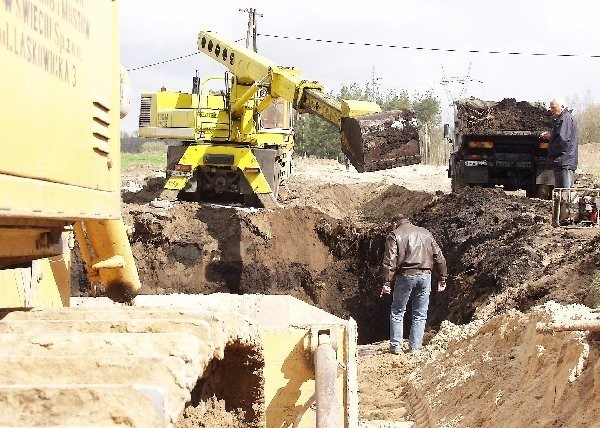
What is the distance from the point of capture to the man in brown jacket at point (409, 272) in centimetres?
1103

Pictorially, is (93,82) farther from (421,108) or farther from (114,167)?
(421,108)

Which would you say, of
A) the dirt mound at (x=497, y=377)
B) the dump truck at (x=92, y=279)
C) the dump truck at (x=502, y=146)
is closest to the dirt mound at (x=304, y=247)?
the dump truck at (x=502, y=146)

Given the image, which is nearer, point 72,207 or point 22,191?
point 22,191

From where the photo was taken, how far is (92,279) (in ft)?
12.6

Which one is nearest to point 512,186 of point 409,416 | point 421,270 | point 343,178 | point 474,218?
point 474,218

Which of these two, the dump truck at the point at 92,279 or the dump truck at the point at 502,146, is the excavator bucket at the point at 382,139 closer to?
the dump truck at the point at 502,146

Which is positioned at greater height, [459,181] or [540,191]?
[459,181]

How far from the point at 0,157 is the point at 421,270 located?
9.33 meters

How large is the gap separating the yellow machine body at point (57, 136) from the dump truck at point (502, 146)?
646 inches

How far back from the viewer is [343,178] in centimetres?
3681

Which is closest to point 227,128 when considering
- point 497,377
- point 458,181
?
point 458,181

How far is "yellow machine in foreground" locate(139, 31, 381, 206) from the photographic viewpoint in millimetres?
18281

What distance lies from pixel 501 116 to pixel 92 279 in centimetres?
1782

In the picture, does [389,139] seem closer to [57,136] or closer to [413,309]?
[413,309]
